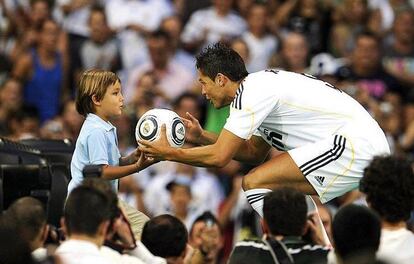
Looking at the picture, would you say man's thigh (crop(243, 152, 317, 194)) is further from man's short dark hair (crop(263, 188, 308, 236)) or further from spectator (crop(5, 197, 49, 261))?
spectator (crop(5, 197, 49, 261))

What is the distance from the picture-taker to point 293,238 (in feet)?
28.0

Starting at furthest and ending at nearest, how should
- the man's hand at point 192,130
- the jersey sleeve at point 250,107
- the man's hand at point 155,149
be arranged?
1. the man's hand at point 192,130
2. the jersey sleeve at point 250,107
3. the man's hand at point 155,149

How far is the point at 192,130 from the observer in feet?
35.7

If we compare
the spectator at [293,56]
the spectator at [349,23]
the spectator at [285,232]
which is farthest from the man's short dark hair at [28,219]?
the spectator at [349,23]

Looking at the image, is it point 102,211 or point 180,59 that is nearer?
point 102,211

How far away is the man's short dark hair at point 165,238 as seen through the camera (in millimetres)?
9141

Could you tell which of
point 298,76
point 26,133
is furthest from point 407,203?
point 26,133

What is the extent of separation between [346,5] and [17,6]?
4.23 m

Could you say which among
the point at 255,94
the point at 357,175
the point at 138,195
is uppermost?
the point at 255,94

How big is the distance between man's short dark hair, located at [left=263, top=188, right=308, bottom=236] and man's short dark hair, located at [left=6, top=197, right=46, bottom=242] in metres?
1.35

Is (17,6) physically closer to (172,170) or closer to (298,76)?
(172,170)

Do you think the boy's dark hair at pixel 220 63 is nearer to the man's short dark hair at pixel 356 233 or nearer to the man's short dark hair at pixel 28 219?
the man's short dark hair at pixel 28 219

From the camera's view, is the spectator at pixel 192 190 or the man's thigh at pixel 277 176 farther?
the spectator at pixel 192 190

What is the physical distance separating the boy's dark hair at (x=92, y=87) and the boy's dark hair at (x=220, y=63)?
2.41 feet
